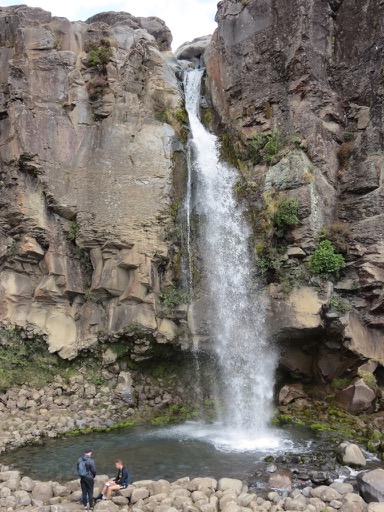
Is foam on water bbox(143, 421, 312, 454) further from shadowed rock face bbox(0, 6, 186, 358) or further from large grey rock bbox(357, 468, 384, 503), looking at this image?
shadowed rock face bbox(0, 6, 186, 358)

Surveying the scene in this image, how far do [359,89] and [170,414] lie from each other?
17.5 metres

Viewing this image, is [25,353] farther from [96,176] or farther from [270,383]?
[270,383]

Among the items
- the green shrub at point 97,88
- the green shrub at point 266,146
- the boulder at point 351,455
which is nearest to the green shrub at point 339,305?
the boulder at point 351,455

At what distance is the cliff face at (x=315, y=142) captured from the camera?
60.7 feet

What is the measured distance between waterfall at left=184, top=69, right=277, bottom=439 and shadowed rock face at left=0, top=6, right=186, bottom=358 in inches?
73.4

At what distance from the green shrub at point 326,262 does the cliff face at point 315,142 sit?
1.24ft

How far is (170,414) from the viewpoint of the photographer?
62.9ft

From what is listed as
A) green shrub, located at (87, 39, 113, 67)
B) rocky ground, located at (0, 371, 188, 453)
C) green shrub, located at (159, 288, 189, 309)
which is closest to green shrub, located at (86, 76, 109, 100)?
green shrub, located at (87, 39, 113, 67)

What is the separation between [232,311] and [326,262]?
4246 millimetres

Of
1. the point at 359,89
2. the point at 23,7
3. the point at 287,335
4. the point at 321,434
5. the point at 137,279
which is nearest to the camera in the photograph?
the point at 321,434

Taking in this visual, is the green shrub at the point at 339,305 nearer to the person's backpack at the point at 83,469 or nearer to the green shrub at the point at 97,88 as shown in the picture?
the person's backpack at the point at 83,469

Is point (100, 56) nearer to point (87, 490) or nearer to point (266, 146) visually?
point (266, 146)

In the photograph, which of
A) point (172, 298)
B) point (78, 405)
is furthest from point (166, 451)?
point (172, 298)

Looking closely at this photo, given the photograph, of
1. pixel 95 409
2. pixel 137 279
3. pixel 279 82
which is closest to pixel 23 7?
pixel 279 82
